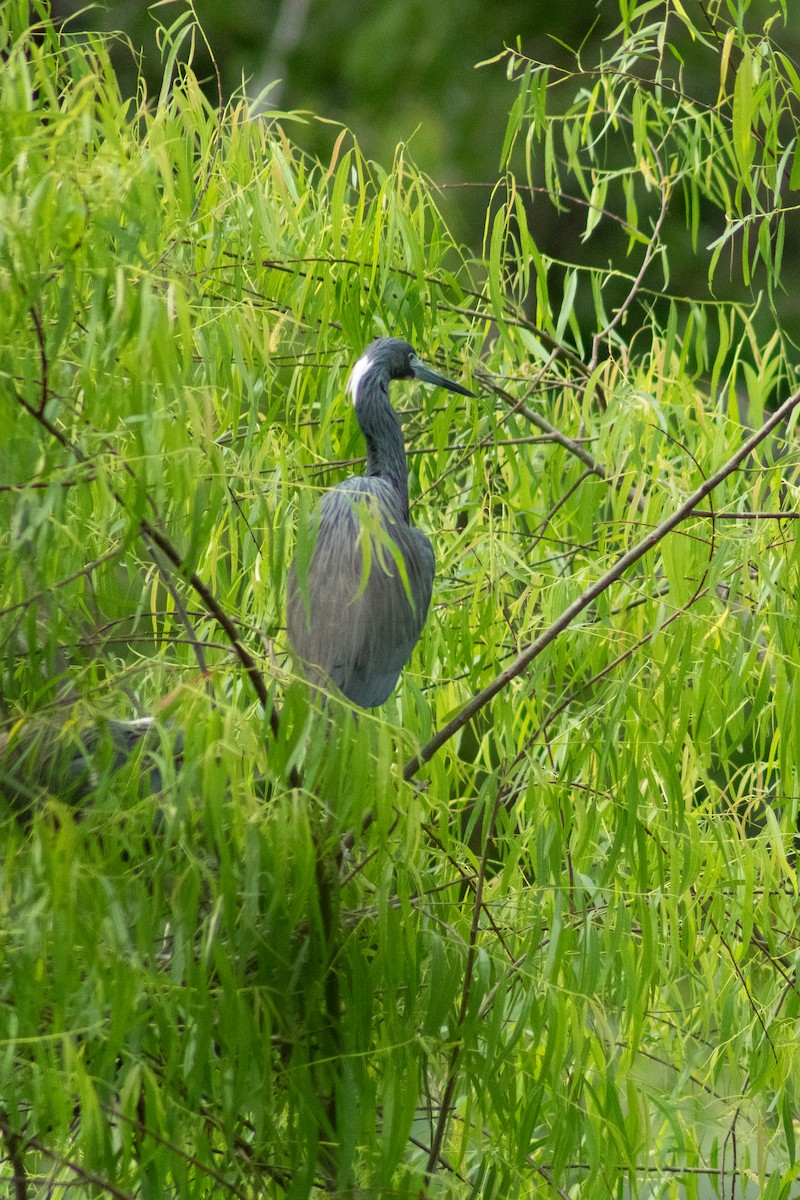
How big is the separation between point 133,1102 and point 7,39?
1.05 metres

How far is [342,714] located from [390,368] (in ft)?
3.06

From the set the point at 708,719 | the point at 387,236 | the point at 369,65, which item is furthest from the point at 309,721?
the point at 369,65

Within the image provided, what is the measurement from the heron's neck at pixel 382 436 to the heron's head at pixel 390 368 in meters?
0.02

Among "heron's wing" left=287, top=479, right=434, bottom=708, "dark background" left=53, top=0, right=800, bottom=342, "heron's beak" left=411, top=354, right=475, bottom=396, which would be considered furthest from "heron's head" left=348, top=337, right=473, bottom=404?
"dark background" left=53, top=0, right=800, bottom=342

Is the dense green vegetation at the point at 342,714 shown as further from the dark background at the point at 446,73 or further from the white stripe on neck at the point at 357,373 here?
the dark background at the point at 446,73

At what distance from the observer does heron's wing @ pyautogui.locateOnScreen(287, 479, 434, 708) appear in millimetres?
1834

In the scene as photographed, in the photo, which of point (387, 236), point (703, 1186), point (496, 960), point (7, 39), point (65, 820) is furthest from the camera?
point (703, 1186)

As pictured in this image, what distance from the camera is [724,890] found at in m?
1.81

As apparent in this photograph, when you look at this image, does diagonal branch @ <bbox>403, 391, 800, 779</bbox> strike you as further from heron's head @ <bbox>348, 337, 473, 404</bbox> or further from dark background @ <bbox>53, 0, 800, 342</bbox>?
dark background @ <bbox>53, 0, 800, 342</bbox>

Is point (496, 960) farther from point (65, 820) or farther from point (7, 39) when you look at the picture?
point (7, 39)

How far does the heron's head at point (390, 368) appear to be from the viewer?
2.01 meters

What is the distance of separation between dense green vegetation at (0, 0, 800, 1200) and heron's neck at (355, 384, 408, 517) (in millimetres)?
77

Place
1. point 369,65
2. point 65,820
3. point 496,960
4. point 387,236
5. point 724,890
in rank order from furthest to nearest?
point 369,65, point 387,236, point 724,890, point 496,960, point 65,820

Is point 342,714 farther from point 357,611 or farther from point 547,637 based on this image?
point 357,611
